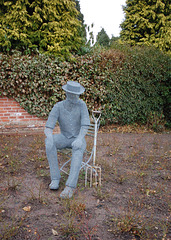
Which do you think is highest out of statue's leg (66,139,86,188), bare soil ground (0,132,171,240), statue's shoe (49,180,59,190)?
statue's leg (66,139,86,188)

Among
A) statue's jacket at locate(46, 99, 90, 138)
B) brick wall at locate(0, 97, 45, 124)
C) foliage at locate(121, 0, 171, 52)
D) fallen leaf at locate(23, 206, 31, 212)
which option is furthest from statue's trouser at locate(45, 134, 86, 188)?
foliage at locate(121, 0, 171, 52)

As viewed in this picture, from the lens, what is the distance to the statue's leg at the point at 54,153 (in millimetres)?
3228

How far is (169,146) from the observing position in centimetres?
595

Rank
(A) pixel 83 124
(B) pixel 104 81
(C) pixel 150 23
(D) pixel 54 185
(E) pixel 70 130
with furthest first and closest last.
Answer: (C) pixel 150 23 → (B) pixel 104 81 → (E) pixel 70 130 → (A) pixel 83 124 → (D) pixel 54 185

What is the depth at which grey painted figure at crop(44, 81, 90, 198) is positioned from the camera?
10.4ft

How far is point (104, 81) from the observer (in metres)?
7.54

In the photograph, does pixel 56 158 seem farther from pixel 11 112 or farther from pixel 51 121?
pixel 11 112

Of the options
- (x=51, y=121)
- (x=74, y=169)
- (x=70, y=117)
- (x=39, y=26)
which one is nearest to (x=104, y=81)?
(x=39, y=26)

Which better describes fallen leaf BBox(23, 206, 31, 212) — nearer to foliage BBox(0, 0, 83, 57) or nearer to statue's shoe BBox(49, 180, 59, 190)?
statue's shoe BBox(49, 180, 59, 190)

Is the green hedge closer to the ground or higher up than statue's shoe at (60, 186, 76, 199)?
higher up

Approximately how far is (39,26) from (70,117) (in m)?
5.11

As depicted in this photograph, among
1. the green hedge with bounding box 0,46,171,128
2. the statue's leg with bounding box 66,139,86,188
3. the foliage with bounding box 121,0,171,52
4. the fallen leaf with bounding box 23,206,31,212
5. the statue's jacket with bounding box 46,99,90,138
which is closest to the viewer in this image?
the fallen leaf with bounding box 23,206,31,212

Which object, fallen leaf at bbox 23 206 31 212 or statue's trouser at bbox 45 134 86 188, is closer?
fallen leaf at bbox 23 206 31 212

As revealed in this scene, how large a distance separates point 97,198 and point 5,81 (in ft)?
15.5
